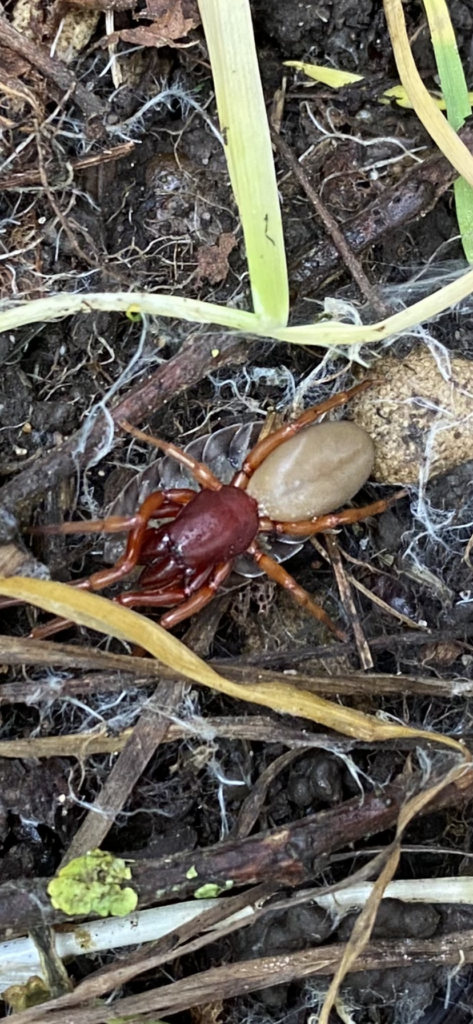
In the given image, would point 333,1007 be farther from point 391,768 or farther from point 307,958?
point 391,768

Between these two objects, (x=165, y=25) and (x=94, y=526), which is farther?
(x=94, y=526)

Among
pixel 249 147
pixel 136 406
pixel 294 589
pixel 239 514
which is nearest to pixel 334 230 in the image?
pixel 249 147

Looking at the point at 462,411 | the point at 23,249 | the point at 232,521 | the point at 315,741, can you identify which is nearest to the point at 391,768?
the point at 315,741

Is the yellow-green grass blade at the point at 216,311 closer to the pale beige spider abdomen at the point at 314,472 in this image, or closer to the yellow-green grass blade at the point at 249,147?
the yellow-green grass blade at the point at 249,147

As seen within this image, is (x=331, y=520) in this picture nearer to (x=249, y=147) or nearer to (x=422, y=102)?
(x=249, y=147)

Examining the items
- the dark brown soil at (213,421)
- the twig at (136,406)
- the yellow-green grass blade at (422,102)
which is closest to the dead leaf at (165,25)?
the dark brown soil at (213,421)
